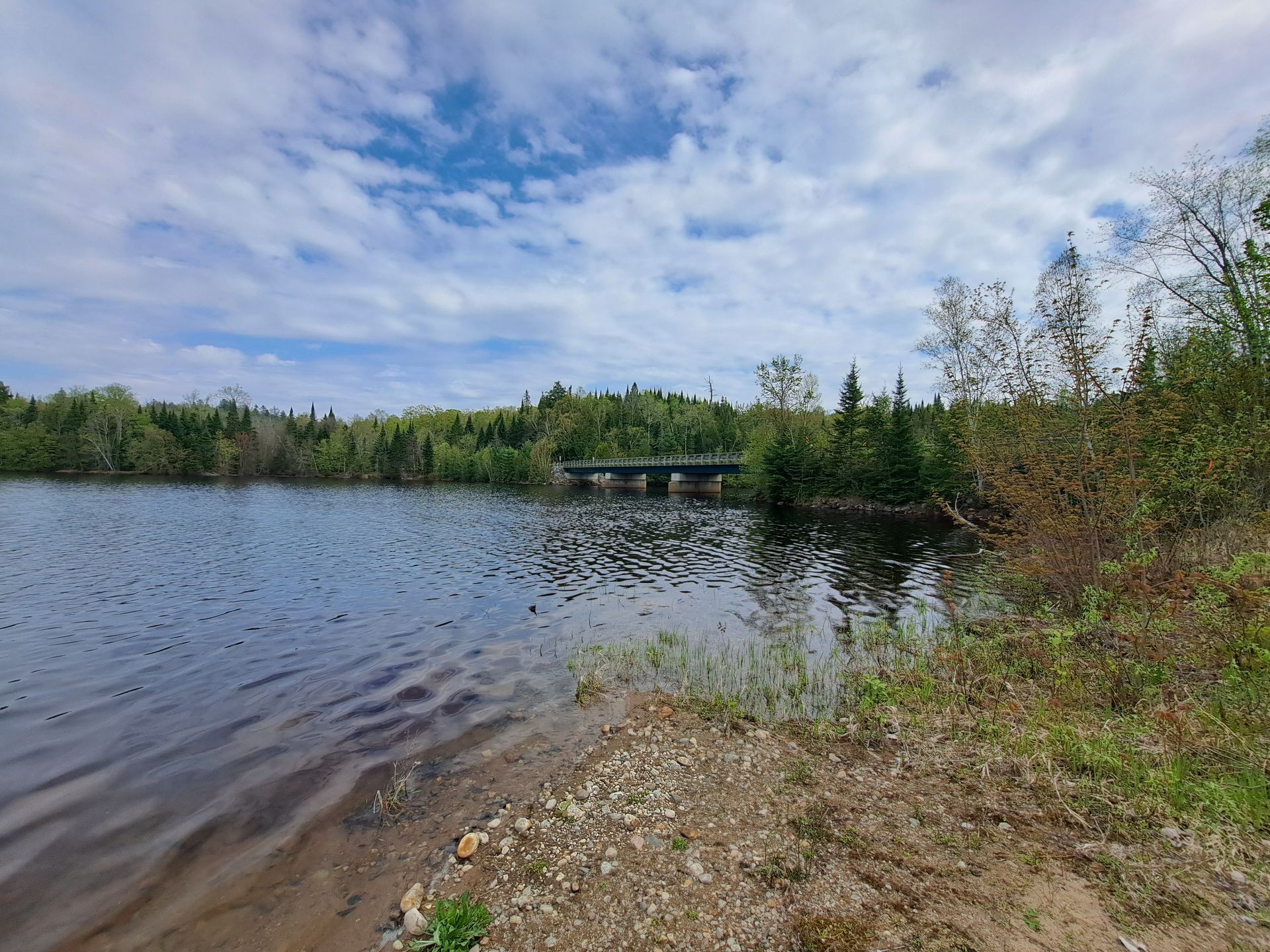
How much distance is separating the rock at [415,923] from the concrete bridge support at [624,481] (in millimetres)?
90258

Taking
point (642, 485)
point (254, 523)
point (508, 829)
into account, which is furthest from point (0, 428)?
point (508, 829)

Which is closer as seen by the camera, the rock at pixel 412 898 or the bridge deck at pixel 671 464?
the rock at pixel 412 898

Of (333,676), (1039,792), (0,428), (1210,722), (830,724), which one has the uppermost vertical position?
(0,428)

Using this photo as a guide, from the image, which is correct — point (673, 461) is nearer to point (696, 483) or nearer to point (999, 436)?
point (696, 483)

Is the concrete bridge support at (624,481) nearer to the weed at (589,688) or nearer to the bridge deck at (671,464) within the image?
the bridge deck at (671,464)

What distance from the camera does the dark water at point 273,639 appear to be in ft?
20.5

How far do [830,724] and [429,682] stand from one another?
761cm

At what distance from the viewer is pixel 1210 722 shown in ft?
18.8

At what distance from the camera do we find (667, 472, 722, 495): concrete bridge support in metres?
84.3

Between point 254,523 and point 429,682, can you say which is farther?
point 254,523

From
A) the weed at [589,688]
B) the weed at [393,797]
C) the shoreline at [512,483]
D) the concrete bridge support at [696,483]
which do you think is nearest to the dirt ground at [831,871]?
the weed at [393,797]

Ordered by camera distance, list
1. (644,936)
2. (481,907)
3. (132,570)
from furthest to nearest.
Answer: (132,570) → (481,907) → (644,936)

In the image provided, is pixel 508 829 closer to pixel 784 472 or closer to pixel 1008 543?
pixel 1008 543

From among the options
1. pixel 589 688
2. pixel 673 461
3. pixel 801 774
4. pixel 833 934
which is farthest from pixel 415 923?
pixel 673 461
